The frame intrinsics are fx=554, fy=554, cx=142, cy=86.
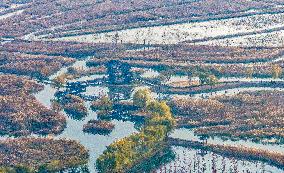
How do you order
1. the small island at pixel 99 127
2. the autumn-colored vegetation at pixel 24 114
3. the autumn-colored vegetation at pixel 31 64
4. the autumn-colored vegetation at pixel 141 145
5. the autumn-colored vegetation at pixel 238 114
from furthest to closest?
the autumn-colored vegetation at pixel 31 64
the autumn-colored vegetation at pixel 24 114
the small island at pixel 99 127
the autumn-colored vegetation at pixel 238 114
the autumn-colored vegetation at pixel 141 145

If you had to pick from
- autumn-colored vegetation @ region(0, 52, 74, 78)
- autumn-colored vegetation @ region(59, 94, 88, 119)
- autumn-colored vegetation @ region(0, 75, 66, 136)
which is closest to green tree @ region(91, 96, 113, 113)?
autumn-colored vegetation @ region(59, 94, 88, 119)

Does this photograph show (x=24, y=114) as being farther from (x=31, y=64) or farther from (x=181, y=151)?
(x=181, y=151)

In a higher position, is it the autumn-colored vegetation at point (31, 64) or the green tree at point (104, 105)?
the autumn-colored vegetation at point (31, 64)

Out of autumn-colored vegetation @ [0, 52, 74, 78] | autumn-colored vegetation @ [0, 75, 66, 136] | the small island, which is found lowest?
the small island

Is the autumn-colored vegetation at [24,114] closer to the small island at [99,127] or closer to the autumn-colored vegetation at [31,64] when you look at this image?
the small island at [99,127]

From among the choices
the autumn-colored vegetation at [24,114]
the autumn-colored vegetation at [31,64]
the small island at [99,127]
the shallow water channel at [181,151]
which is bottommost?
the shallow water channel at [181,151]

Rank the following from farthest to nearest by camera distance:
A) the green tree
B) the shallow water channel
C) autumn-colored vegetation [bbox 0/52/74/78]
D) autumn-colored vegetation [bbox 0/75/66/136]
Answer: autumn-colored vegetation [bbox 0/52/74/78] < the green tree < autumn-colored vegetation [bbox 0/75/66/136] < the shallow water channel

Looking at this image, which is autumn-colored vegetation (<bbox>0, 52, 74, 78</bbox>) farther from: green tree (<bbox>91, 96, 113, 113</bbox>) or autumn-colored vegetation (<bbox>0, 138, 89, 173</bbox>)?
autumn-colored vegetation (<bbox>0, 138, 89, 173</bbox>)

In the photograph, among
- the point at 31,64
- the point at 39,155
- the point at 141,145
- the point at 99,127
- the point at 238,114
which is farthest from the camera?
the point at 31,64

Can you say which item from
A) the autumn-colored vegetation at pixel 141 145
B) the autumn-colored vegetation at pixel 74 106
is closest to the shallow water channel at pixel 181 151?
the autumn-colored vegetation at pixel 74 106

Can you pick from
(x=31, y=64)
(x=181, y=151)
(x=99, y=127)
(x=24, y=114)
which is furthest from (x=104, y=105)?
(x=31, y=64)

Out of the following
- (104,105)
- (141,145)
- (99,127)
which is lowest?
(99,127)

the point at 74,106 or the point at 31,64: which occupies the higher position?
the point at 31,64
